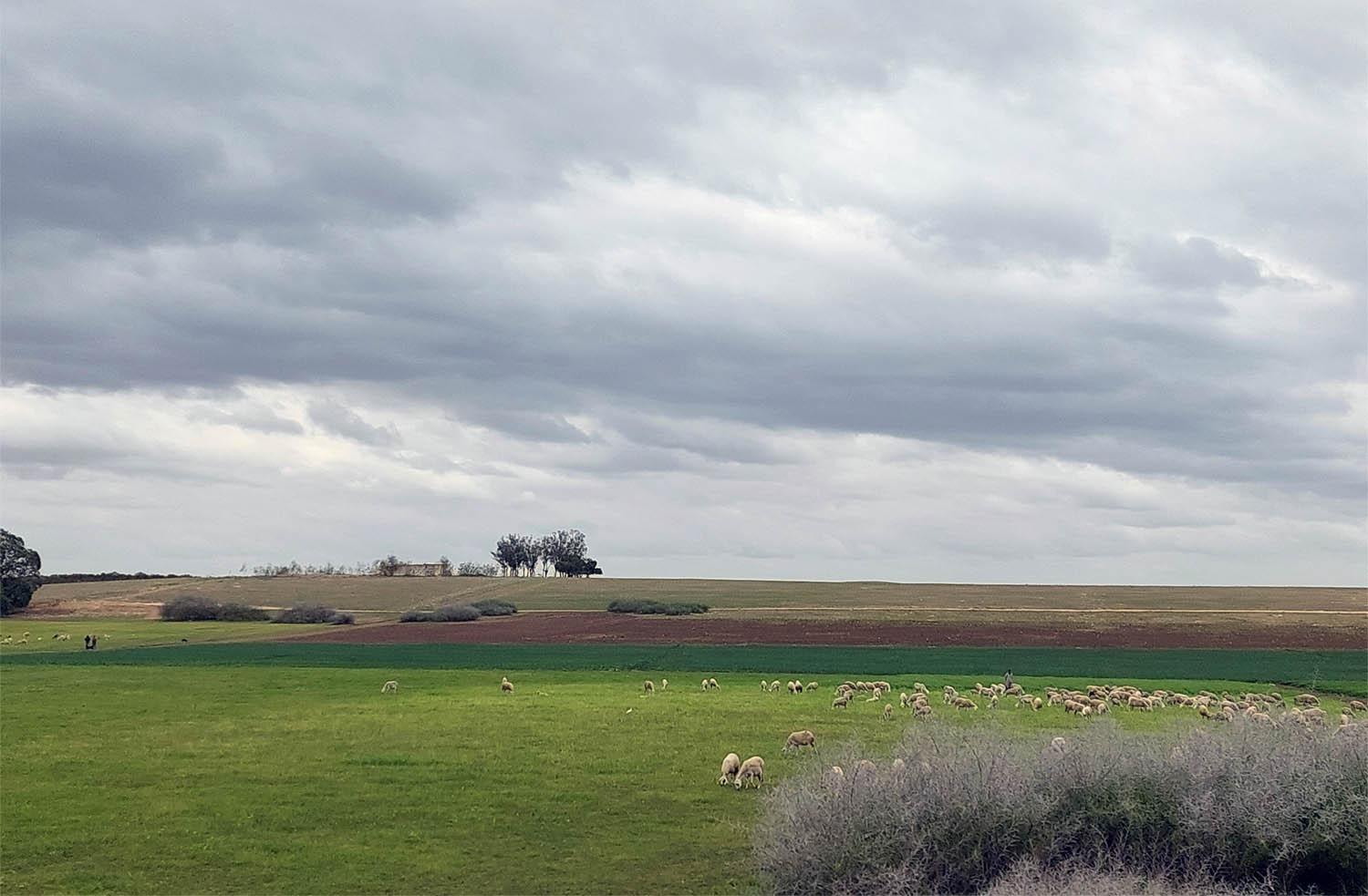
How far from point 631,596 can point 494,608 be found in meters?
34.1

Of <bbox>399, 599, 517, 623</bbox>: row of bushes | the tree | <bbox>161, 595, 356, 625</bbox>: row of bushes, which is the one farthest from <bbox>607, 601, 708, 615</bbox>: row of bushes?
the tree

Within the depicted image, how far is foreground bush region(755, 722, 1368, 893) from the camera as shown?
49.8 feet

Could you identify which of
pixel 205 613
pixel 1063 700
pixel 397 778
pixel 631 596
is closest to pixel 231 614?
pixel 205 613

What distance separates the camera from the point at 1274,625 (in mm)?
105562


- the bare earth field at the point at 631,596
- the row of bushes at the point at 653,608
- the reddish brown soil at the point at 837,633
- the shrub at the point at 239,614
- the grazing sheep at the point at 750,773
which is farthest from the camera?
the bare earth field at the point at 631,596

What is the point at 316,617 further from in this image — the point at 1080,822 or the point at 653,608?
the point at 1080,822

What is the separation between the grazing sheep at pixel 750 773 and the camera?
2372 centimetres

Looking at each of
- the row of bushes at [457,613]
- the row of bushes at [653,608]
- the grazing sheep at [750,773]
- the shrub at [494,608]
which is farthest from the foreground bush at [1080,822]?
the shrub at [494,608]

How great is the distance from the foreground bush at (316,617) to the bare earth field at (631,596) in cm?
1574

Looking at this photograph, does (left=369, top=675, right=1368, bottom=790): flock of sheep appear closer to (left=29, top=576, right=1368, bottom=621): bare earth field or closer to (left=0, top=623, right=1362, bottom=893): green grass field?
(left=0, top=623, right=1362, bottom=893): green grass field

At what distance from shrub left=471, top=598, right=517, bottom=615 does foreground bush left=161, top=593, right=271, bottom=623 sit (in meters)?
23.1

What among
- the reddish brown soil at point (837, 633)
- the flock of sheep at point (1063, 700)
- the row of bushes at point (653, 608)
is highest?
the row of bushes at point (653, 608)

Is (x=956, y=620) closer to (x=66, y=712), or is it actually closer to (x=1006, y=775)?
(x=66, y=712)

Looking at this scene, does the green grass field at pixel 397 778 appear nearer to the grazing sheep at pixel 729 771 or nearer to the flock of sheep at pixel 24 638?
the grazing sheep at pixel 729 771
